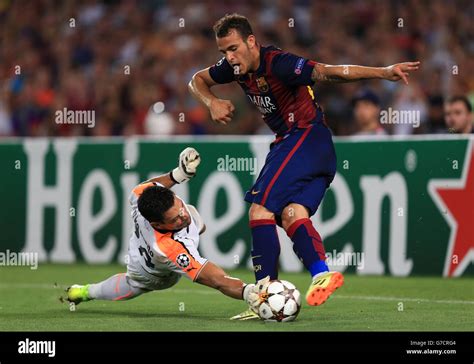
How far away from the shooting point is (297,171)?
8.38 m

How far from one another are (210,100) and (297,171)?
917mm

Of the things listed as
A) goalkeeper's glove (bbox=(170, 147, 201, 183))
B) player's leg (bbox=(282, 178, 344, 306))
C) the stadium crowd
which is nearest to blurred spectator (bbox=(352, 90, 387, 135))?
the stadium crowd

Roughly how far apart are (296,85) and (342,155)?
443 centimetres

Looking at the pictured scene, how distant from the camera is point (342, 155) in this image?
1270 centimetres

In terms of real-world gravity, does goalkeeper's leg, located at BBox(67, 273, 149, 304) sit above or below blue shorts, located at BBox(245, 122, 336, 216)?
below

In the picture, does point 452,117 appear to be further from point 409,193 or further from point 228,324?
point 228,324

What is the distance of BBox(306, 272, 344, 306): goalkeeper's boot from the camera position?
7.75 meters

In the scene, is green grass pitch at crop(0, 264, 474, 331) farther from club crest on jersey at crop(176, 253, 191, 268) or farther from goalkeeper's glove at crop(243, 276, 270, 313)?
club crest on jersey at crop(176, 253, 191, 268)

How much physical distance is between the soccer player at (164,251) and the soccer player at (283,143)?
0.32m

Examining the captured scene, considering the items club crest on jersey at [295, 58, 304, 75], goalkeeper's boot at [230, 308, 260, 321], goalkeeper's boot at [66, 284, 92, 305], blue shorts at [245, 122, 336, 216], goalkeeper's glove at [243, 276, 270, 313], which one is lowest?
goalkeeper's boot at [230, 308, 260, 321]

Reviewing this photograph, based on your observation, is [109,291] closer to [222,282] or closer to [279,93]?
[222,282]

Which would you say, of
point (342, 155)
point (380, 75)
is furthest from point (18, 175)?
point (380, 75)

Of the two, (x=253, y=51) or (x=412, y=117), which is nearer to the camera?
(x=253, y=51)

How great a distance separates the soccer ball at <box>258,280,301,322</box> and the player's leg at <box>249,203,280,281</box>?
0.18m
